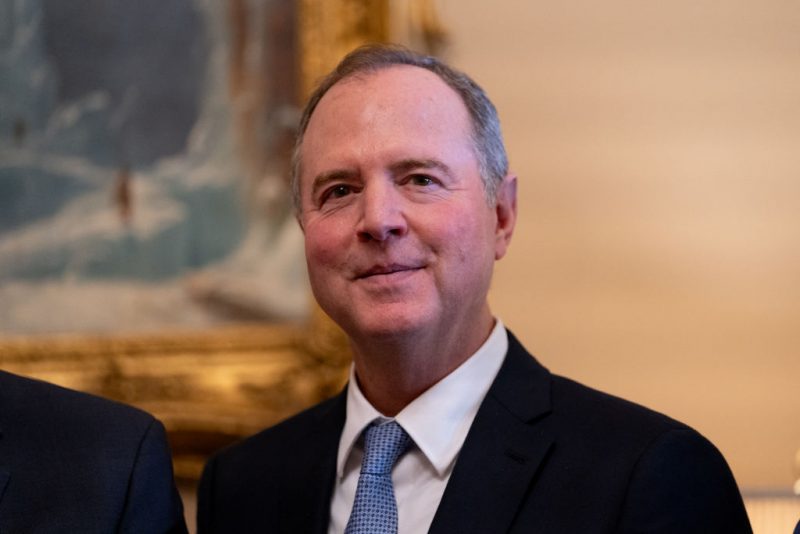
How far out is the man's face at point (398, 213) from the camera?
2174mm

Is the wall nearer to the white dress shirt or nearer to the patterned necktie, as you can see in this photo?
the white dress shirt

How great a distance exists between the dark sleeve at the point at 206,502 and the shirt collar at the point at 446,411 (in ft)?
1.16

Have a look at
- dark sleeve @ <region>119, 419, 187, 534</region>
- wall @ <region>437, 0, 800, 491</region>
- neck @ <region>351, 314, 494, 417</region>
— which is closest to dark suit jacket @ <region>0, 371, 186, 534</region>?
dark sleeve @ <region>119, 419, 187, 534</region>

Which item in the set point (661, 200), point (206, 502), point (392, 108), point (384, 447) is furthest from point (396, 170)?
point (661, 200)

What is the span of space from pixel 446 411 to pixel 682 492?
0.46 meters

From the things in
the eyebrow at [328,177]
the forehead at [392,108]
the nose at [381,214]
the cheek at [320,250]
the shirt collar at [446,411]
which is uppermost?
the forehead at [392,108]

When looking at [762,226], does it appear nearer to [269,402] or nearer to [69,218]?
[269,402]

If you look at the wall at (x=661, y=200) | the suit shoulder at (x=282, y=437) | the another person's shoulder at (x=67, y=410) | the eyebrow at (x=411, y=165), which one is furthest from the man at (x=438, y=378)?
the wall at (x=661, y=200)

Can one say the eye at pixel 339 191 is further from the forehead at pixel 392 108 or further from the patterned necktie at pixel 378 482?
the patterned necktie at pixel 378 482

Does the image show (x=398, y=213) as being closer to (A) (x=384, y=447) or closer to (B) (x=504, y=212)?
(B) (x=504, y=212)

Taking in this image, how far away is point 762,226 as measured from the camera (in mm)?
3371

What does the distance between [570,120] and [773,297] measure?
744mm

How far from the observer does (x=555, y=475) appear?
214cm

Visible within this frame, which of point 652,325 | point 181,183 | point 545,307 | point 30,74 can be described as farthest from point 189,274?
point 652,325
